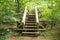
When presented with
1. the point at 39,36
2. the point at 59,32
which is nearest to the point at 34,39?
the point at 39,36

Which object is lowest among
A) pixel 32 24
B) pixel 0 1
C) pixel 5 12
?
pixel 32 24

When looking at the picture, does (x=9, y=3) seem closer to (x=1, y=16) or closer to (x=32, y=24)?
(x=1, y=16)

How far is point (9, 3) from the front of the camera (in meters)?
8.47

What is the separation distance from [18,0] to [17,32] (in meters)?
3.95

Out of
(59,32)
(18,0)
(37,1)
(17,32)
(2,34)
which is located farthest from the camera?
(37,1)

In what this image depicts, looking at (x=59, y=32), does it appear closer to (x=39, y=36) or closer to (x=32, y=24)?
(x=39, y=36)

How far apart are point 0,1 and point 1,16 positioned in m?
0.69

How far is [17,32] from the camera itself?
10.3m

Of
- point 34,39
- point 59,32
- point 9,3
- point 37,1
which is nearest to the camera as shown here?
point 59,32

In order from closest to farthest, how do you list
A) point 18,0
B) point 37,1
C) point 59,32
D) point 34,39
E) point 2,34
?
point 59,32 → point 2,34 → point 34,39 → point 18,0 → point 37,1

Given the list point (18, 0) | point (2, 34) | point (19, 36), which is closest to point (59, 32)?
point (2, 34)

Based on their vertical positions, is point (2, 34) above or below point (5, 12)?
below

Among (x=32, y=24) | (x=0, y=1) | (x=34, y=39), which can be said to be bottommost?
(x=34, y=39)

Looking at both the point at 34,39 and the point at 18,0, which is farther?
the point at 18,0
